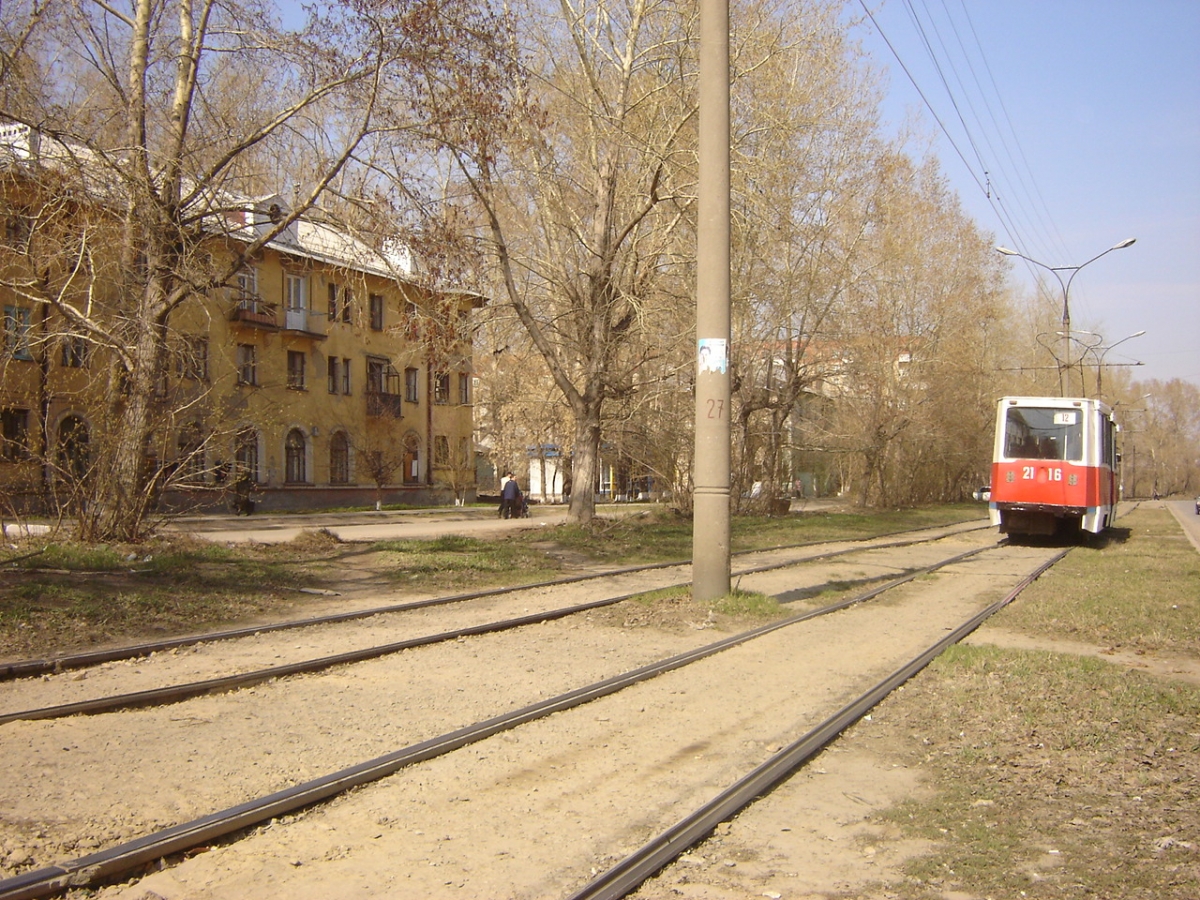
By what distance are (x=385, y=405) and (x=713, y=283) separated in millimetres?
34751

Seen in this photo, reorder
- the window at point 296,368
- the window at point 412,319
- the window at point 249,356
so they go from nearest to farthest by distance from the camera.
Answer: the window at point 412,319 → the window at point 249,356 → the window at point 296,368

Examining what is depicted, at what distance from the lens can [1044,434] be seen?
22.1 m

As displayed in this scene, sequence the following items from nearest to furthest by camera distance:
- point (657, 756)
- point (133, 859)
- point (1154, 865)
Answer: point (133, 859)
point (1154, 865)
point (657, 756)

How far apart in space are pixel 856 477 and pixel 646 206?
122 ft

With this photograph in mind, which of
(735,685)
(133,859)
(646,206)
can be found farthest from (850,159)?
(133,859)

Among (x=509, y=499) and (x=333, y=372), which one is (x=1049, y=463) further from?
(x=333, y=372)

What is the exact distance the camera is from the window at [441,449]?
47334mm

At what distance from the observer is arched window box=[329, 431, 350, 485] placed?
41.5 meters

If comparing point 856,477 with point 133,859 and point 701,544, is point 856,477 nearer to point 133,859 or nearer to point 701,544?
point 701,544

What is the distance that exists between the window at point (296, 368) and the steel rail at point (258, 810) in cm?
3513

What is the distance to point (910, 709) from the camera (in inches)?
264

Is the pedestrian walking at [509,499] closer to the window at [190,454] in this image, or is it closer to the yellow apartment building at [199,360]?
the yellow apartment building at [199,360]

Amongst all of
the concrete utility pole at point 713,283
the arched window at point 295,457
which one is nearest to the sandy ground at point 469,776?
the concrete utility pole at point 713,283

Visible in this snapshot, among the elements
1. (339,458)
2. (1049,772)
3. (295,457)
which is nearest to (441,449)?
(339,458)
